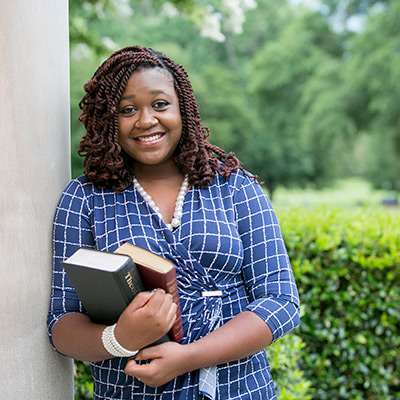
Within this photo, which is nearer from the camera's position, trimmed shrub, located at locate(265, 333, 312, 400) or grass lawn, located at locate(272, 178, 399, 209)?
trimmed shrub, located at locate(265, 333, 312, 400)

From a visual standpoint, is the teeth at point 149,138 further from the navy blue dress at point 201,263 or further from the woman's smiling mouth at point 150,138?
the navy blue dress at point 201,263

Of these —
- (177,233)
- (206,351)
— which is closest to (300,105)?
(177,233)

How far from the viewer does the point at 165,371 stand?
1637mm

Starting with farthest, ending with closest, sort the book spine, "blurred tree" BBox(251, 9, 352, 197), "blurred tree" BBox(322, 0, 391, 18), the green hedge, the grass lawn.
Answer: the grass lawn → "blurred tree" BBox(322, 0, 391, 18) → "blurred tree" BBox(251, 9, 352, 197) → the green hedge → the book spine

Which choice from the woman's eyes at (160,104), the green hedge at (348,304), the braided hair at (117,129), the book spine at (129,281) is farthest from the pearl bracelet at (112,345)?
the green hedge at (348,304)

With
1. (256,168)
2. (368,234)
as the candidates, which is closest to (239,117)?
(256,168)

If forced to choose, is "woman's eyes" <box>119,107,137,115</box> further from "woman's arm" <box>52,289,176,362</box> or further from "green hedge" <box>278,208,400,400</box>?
"green hedge" <box>278,208,400,400</box>

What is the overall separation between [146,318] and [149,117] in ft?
2.37

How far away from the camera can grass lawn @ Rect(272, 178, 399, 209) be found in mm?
37594

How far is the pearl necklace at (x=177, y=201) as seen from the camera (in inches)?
75.2

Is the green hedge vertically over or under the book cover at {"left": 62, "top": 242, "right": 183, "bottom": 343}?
under

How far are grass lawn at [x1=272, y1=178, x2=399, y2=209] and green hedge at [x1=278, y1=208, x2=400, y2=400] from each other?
103ft

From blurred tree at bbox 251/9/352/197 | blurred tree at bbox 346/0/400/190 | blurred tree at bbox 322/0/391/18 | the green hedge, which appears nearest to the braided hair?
the green hedge

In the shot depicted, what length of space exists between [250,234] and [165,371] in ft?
1.89
